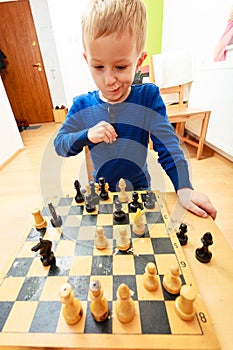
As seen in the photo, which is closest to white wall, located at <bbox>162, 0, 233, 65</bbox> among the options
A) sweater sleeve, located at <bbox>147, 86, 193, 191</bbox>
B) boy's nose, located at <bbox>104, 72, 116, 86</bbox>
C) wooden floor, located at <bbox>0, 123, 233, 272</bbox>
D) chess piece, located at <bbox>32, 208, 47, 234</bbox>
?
wooden floor, located at <bbox>0, 123, 233, 272</bbox>

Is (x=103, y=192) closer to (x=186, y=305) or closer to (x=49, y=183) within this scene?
(x=186, y=305)

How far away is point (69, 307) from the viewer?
1.12 feet

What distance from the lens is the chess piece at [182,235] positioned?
501 mm

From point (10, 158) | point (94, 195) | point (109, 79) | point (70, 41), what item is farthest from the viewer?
point (70, 41)

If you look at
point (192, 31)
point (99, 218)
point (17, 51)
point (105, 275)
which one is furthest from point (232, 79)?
point (17, 51)

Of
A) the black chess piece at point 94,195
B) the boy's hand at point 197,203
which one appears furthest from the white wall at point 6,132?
the boy's hand at point 197,203

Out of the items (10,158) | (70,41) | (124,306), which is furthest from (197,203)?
(70,41)

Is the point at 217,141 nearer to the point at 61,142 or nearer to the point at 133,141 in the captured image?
the point at 133,141

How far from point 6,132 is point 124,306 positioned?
267 centimetres

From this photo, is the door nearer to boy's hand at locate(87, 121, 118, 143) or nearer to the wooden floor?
the wooden floor

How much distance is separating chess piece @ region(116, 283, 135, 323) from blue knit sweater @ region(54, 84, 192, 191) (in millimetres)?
465

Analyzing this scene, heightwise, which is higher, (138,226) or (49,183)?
(138,226)

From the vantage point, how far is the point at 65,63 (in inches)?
115

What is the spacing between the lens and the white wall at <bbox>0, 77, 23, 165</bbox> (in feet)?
7.95
